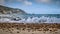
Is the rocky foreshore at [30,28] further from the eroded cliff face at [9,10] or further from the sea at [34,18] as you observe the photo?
the eroded cliff face at [9,10]

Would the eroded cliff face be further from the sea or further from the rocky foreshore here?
the rocky foreshore

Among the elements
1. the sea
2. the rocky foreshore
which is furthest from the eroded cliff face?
the rocky foreshore

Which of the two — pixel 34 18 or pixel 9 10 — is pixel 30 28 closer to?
pixel 34 18

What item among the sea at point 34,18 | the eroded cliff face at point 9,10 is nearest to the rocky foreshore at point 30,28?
the sea at point 34,18

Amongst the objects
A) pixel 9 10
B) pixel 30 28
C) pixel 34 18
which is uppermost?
pixel 9 10

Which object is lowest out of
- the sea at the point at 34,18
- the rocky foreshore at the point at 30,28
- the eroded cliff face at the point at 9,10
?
the rocky foreshore at the point at 30,28

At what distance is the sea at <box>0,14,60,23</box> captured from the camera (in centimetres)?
231

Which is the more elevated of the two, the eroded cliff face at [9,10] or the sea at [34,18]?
the eroded cliff face at [9,10]

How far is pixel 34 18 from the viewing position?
2.33m

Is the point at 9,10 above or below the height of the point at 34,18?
above

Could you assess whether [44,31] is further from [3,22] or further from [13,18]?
[3,22]

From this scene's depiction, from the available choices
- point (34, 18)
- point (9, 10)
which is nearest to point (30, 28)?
point (34, 18)

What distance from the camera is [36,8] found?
2330 millimetres

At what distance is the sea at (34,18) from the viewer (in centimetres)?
A: 231
